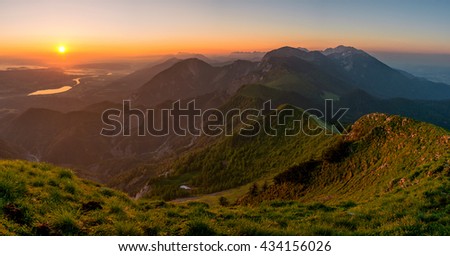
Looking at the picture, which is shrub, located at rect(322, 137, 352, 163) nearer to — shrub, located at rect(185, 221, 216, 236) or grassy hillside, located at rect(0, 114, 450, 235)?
grassy hillside, located at rect(0, 114, 450, 235)

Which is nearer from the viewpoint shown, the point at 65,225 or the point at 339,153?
the point at 65,225

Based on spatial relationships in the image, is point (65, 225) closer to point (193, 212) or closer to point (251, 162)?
point (193, 212)

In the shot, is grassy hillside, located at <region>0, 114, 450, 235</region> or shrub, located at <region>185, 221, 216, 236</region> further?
shrub, located at <region>185, 221, 216, 236</region>

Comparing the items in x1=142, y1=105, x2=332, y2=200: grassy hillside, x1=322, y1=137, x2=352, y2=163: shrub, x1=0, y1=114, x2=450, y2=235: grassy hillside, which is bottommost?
x1=142, y1=105, x2=332, y2=200: grassy hillside

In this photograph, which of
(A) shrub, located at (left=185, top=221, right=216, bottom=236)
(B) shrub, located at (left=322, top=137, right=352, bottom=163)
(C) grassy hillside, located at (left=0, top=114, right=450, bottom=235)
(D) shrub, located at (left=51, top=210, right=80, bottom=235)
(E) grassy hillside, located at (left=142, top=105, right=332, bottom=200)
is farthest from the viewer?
(E) grassy hillside, located at (left=142, top=105, right=332, bottom=200)

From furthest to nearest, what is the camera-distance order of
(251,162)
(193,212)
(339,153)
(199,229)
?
(251,162) → (339,153) → (193,212) → (199,229)

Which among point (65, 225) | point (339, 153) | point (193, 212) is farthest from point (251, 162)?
point (65, 225)

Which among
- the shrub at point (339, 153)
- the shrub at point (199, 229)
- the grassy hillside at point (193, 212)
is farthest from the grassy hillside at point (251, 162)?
the shrub at point (199, 229)

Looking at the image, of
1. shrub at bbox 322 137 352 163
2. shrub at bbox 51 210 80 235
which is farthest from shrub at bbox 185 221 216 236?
shrub at bbox 322 137 352 163

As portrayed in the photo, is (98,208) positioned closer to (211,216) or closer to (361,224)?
(211,216)

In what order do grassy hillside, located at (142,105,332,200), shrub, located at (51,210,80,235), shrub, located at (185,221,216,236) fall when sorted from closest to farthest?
shrub, located at (51,210,80,235)
shrub, located at (185,221,216,236)
grassy hillside, located at (142,105,332,200)

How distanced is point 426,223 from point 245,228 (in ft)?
25.4

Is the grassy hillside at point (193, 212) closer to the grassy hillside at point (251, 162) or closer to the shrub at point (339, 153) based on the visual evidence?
the shrub at point (339, 153)

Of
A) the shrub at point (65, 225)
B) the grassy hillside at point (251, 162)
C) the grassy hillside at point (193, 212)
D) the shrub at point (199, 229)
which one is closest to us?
the shrub at point (65, 225)
